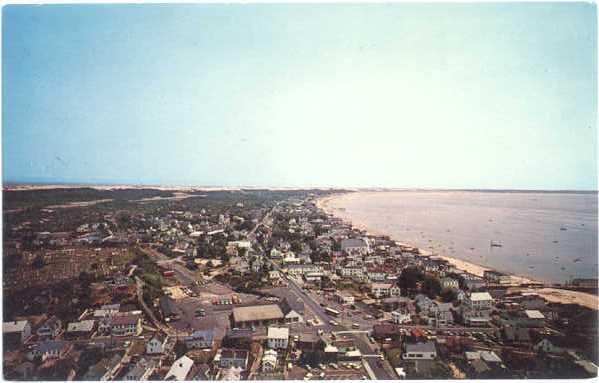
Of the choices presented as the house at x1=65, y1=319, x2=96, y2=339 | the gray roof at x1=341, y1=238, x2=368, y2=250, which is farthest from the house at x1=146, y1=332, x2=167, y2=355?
the gray roof at x1=341, y1=238, x2=368, y2=250

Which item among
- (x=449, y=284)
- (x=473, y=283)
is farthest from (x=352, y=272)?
(x=473, y=283)

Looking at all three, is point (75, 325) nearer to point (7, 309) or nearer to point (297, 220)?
point (7, 309)

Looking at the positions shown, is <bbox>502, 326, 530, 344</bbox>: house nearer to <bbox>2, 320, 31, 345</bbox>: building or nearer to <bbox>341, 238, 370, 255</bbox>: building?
<bbox>341, 238, 370, 255</bbox>: building

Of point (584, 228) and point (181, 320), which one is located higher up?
point (584, 228)

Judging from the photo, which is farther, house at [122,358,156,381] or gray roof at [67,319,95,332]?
gray roof at [67,319,95,332]

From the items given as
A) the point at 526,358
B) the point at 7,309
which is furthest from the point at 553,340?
the point at 7,309

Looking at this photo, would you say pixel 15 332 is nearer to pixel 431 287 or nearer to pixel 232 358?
pixel 232 358
